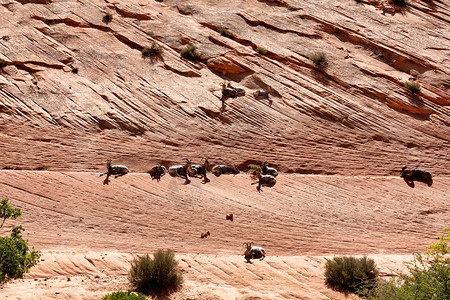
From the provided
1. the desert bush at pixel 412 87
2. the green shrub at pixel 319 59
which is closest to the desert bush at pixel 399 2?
the desert bush at pixel 412 87

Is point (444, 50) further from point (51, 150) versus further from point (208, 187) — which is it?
point (51, 150)

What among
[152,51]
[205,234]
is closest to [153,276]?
[205,234]

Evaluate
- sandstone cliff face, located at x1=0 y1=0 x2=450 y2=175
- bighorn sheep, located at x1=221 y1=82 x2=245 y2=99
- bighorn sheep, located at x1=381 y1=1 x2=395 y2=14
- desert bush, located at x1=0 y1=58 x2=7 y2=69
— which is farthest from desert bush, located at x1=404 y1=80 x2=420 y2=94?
desert bush, located at x1=0 y1=58 x2=7 y2=69

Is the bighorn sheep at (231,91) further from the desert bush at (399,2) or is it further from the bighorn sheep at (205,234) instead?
the desert bush at (399,2)

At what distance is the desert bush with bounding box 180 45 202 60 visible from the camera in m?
23.3

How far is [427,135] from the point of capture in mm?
21859

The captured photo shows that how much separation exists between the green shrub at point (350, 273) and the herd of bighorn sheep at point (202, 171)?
227 inches

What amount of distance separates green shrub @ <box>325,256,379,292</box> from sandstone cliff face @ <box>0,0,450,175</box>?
744cm

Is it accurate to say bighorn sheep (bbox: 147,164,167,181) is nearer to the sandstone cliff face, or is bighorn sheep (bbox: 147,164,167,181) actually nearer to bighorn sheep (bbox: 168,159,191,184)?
bighorn sheep (bbox: 168,159,191,184)

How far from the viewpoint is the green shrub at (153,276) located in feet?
35.3

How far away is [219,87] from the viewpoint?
2200 centimetres

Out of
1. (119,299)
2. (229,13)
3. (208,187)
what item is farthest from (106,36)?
(119,299)

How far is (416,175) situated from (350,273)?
9418 millimetres

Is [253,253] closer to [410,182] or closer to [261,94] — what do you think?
[410,182]
